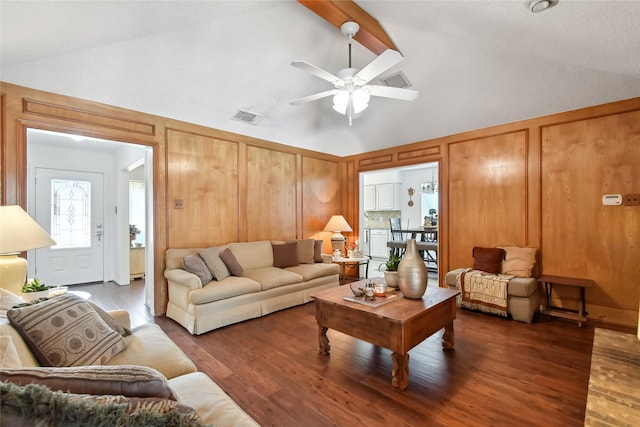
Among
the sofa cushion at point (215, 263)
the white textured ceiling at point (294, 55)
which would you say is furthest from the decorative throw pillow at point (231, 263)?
the white textured ceiling at point (294, 55)

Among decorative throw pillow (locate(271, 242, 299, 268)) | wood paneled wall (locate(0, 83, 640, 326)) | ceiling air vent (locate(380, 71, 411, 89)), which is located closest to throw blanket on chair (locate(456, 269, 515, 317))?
wood paneled wall (locate(0, 83, 640, 326))

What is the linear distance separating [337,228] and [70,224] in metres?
4.86

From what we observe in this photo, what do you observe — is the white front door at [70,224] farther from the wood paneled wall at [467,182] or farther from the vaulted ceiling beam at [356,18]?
the vaulted ceiling beam at [356,18]

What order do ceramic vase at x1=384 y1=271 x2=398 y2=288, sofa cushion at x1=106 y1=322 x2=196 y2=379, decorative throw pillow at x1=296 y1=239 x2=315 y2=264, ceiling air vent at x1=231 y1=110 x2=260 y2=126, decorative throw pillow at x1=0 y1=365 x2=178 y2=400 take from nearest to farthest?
1. decorative throw pillow at x1=0 y1=365 x2=178 y2=400
2. sofa cushion at x1=106 y1=322 x2=196 y2=379
3. ceramic vase at x1=384 y1=271 x2=398 y2=288
4. ceiling air vent at x1=231 y1=110 x2=260 y2=126
5. decorative throw pillow at x1=296 y1=239 x2=315 y2=264

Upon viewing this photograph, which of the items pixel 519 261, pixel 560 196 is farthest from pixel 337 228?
pixel 560 196

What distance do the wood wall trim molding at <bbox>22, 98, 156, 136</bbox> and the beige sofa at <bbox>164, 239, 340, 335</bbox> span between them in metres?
1.57

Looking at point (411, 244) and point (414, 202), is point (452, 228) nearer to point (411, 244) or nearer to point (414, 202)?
point (411, 244)

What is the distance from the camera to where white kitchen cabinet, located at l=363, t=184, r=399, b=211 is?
9000 millimetres

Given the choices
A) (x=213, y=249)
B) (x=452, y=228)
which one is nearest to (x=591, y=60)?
(x=452, y=228)

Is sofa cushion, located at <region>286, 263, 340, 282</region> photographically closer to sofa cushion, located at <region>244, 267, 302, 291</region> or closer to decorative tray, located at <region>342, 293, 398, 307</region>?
sofa cushion, located at <region>244, 267, 302, 291</region>

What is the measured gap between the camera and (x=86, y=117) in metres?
3.29

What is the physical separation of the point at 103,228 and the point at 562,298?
24.8 feet

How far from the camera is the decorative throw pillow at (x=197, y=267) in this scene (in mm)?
3484

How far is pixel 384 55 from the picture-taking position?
2.30 m
